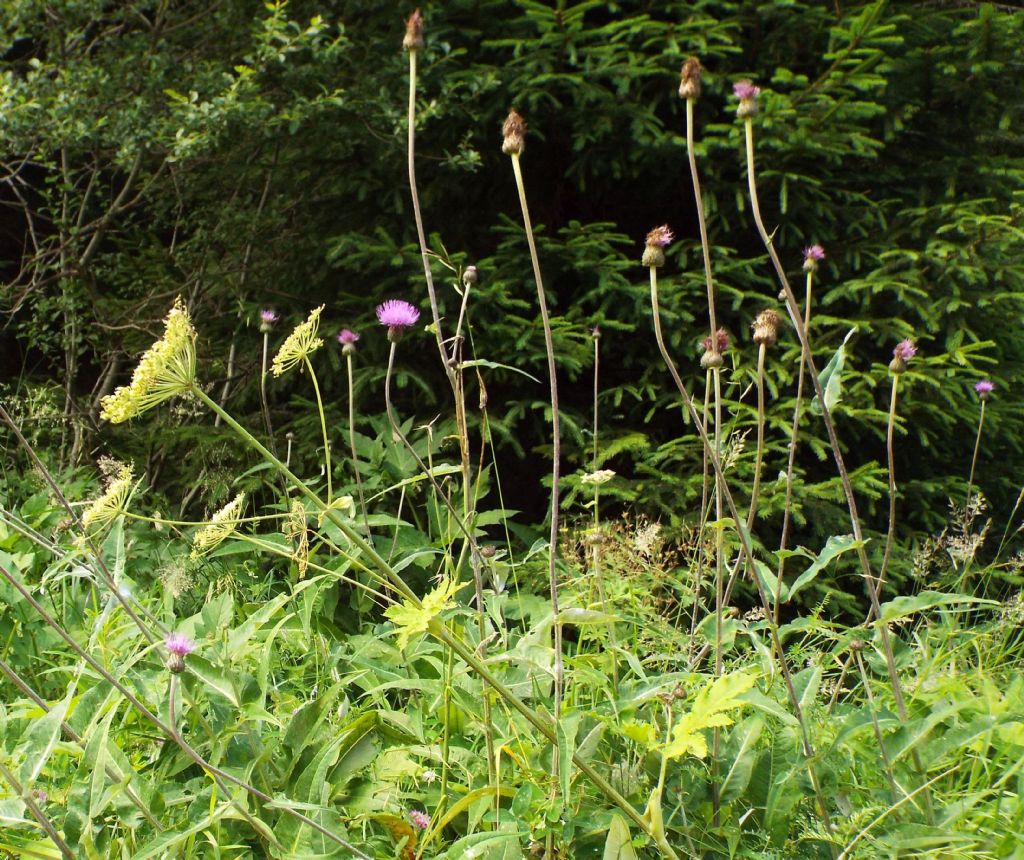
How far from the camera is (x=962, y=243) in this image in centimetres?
369

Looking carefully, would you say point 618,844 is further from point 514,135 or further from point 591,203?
point 591,203

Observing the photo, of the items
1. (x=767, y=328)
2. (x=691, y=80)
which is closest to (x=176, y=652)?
(x=767, y=328)

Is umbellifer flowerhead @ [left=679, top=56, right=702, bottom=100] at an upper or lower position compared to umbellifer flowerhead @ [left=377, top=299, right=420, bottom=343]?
upper

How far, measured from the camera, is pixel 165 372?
109 cm

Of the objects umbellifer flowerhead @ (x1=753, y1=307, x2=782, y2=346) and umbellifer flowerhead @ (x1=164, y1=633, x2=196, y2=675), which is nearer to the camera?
umbellifer flowerhead @ (x1=164, y1=633, x2=196, y2=675)

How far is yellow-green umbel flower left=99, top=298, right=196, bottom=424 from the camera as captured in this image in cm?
108

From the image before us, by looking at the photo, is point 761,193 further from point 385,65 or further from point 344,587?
point 344,587

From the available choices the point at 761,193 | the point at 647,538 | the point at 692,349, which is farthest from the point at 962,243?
the point at 647,538

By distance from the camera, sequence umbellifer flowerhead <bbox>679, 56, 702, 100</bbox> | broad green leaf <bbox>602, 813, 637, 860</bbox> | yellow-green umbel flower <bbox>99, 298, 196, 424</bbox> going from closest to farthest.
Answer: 1. yellow-green umbel flower <bbox>99, 298, 196, 424</bbox>
2. broad green leaf <bbox>602, 813, 637, 860</bbox>
3. umbellifer flowerhead <bbox>679, 56, 702, 100</bbox>

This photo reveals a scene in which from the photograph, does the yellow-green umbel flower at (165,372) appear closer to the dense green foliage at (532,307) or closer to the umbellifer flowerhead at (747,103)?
the umbellifer flowerhead at (747,103)

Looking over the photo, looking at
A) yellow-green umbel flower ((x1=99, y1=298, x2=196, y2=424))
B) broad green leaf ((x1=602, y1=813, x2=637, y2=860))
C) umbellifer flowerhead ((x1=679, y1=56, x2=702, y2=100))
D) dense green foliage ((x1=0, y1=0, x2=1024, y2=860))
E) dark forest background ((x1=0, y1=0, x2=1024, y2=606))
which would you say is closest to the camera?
yellow-green umbel flower ((x1=99, y1=298, x2=196, y2=424))

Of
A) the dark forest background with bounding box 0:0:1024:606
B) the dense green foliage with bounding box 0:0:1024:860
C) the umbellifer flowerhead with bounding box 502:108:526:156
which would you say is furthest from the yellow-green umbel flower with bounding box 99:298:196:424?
the dark forest background with bounding box 0:0:1024:606

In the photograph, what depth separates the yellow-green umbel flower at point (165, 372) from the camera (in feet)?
3.56

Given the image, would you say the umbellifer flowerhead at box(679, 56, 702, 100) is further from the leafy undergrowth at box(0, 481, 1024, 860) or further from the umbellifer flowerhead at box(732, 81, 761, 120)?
the leafy undergrowth at box(0, 481, 1024, 860)
